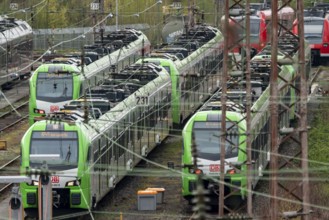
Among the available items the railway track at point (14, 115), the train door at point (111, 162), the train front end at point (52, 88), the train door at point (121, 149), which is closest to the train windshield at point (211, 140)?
the train door at point (111, 162)

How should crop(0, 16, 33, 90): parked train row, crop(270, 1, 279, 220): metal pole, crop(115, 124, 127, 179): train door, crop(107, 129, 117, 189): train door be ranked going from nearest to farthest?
crop(270, 1, 279, 220): metal pole, crop(107, 129, 117, 189): train door, crop(115, 124, 127, 179): train door, crop(0, 16, 33, 90): parked train row

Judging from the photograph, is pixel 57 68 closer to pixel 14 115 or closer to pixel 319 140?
pixel 14 115

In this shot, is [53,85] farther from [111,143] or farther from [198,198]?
[198,198]

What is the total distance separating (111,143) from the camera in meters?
34.7

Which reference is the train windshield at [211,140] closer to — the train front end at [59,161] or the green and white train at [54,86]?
the train front end at [59,161]

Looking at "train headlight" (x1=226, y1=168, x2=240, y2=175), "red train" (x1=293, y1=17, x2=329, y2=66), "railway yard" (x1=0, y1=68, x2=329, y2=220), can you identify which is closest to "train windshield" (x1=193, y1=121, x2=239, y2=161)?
"train headlight" (x1=226, y1=168, x2=240, y2=175)

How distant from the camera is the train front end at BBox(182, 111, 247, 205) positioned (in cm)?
3288

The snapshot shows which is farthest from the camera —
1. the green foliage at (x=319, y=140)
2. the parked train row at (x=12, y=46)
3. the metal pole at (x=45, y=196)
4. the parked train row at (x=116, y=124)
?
the parked train row at (x=12, y=46)

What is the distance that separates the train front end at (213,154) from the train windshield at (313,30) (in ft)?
109

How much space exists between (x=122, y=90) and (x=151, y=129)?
2807 millimetres

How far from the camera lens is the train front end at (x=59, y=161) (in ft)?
103

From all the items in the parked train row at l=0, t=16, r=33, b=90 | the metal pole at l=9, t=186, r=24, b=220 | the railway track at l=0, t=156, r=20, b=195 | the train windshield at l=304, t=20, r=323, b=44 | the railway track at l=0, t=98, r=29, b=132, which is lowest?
the railway track at l=0, t=98, r=29, b=132

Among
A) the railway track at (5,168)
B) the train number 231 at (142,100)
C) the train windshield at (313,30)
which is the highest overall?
the train number 231 at (142,100)

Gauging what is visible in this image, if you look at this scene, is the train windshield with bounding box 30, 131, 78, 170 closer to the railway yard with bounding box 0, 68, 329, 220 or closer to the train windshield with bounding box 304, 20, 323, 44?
the railway yard with bounding box 0, 68, 329, 220
